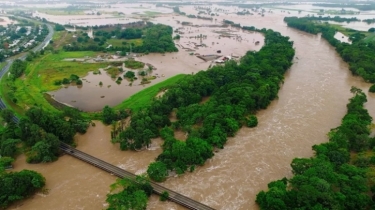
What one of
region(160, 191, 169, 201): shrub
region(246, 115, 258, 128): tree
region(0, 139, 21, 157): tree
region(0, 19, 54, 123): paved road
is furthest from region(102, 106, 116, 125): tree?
region(246, 115, 258, 128): tree

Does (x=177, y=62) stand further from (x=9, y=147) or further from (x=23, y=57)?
(x=9, y=147)

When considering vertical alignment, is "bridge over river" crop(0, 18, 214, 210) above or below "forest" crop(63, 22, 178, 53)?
below

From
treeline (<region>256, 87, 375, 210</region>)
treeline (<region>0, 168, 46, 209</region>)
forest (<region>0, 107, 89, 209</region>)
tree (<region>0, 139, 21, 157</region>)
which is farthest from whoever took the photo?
tree (<region>0, 139, 21, 157</region>)

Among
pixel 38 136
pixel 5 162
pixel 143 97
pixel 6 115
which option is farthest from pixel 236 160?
pixel 6 115

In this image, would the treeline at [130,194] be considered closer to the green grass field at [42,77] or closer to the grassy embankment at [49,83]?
the grassy embankment at [49,83]

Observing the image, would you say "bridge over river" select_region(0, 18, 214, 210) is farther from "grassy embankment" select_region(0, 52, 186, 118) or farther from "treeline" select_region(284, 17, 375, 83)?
"treeline" select_region(284, 17, 375, 83)

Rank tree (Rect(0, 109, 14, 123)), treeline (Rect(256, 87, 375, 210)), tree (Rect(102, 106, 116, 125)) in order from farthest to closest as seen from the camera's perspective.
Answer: tree (Rect(102, 106, 116, 125)) < tree (Rect(0, 109, 14, 123)) < treeline (Rect(256, 87, 375, 210))
